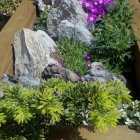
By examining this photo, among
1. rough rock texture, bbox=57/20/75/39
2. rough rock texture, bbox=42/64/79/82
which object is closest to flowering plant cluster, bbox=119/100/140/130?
rough rock texture, bbox=42/64/79/82

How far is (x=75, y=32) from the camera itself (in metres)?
4.70

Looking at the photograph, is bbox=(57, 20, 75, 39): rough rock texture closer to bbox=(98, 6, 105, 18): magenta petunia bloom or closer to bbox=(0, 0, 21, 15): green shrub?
bbox=(98, 6, 105, 18): magenta petunia bloom

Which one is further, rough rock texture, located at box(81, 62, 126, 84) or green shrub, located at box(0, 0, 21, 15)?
green shrub, located at box(0, 0, 21, 15)

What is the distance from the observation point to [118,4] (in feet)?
16.5

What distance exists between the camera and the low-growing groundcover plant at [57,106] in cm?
265

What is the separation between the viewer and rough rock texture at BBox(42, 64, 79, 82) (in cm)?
394

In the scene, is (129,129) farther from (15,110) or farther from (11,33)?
(11,33)

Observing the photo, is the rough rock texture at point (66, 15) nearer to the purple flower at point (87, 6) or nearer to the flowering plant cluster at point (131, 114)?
the purple flower at point (87, 6)

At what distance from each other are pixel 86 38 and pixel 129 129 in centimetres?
170

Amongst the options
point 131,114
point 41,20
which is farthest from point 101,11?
point 131,114

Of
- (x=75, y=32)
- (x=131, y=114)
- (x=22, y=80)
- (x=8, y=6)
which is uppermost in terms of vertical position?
(x=8, y=6)

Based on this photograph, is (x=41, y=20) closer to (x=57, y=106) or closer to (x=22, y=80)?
(x=22, y=80)

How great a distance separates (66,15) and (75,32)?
48 cm

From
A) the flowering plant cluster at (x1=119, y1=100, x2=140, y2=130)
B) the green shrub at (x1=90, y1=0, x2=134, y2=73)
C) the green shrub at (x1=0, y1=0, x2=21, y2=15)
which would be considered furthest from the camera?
the green shrub at (x1=0, y1=0, x2=21, y2=15)
